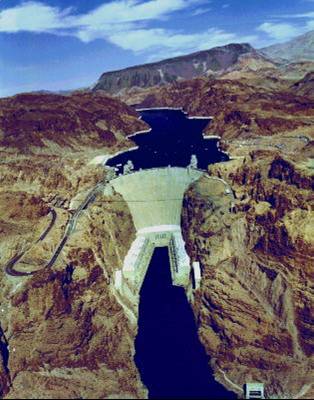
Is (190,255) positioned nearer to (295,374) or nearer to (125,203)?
(125,203)

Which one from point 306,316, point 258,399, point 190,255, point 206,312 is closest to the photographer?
point 258,399

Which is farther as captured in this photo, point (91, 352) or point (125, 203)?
point (125, 203)

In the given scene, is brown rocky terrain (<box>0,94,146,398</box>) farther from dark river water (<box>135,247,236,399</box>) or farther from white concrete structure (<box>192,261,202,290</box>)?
white concrete structure (<box>192,261,202,290</box>)

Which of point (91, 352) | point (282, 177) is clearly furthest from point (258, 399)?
point (282, 177)

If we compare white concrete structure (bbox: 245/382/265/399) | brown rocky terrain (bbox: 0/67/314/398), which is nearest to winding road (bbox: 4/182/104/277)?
brown rocky terrain (bbox: 0/67/314/398)

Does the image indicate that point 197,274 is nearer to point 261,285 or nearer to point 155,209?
point 261,285

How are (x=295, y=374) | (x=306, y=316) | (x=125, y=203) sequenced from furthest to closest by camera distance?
(x=125, y=203)
(x=306, y=316)
(x=295, y=374)

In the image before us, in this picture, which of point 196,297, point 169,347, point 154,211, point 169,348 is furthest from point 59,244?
point 154,211
